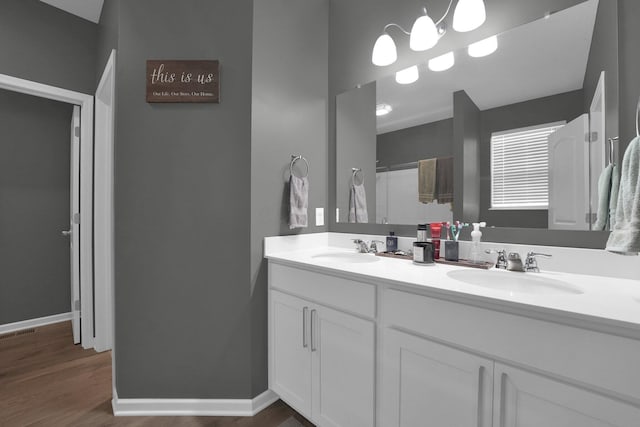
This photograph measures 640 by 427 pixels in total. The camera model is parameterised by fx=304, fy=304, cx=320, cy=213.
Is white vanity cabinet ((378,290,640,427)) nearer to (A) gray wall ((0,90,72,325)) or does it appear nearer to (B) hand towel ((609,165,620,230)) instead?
(B) hand towel ((609,165,620,230))

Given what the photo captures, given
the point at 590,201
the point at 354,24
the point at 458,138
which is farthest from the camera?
the point at 354,24

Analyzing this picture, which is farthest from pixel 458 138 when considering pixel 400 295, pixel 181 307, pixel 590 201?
pixel 181 307

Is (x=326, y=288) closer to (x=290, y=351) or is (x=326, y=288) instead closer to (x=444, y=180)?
(x=290, y=351)

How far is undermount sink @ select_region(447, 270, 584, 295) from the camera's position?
3.46 ft

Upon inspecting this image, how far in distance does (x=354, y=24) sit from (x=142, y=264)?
1.90 metres

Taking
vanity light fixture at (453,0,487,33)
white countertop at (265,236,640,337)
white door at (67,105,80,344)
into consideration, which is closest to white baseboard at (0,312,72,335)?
white door at (67,105,80,344)

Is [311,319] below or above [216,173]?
below

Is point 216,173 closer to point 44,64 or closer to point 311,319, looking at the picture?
point 311,319

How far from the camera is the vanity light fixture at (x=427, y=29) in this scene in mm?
1384

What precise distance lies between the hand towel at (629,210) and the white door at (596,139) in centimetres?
29

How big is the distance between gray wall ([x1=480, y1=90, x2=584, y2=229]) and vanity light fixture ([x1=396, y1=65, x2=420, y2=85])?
444 mm

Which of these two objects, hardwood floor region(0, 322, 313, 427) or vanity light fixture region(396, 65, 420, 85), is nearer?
hardwood floor region(0, 322, 313, 427)

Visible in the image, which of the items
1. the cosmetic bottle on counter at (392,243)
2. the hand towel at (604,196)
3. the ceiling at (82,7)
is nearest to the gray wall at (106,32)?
the ceiling at (82,7)

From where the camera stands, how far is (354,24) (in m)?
1.95
